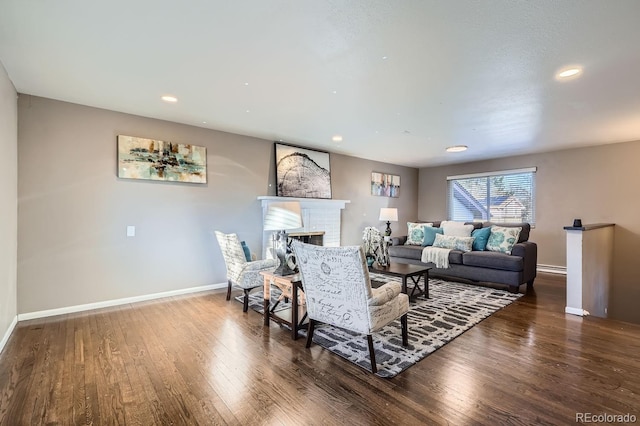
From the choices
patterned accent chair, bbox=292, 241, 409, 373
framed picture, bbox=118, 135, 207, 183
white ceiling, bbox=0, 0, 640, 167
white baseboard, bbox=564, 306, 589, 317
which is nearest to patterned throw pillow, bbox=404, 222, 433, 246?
white ceiling, bbox=0, 0, 640, 167

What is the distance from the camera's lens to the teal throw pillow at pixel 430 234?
18.4 ft

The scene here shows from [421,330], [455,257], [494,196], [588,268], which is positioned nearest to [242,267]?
[421,330]

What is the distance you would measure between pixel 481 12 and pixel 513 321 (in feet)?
9.96

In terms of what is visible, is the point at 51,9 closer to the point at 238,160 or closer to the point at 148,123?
the point at 148,123

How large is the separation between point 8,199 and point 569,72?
212 inches

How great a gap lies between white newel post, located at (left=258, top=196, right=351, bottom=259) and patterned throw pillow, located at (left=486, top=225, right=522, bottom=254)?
2763mm

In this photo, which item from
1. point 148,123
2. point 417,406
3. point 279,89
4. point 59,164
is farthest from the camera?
point 148,123

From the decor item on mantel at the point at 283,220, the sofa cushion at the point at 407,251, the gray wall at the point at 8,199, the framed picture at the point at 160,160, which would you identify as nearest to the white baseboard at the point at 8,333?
the gray wall at the point at 8,199

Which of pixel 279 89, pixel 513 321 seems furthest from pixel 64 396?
pixel 513 321

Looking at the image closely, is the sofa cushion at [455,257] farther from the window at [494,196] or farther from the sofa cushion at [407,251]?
the window at [494,196]

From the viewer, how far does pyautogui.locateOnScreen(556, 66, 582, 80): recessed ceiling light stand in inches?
105

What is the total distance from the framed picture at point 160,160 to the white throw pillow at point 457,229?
4.30m

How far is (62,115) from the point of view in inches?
138

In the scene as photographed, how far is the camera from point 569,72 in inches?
107
